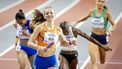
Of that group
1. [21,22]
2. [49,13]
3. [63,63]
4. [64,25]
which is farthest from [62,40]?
[21,22]

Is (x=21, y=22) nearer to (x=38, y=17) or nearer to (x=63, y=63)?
(x=38, y=17)

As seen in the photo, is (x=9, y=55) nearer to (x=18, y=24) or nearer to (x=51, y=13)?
(x=18, y=24)

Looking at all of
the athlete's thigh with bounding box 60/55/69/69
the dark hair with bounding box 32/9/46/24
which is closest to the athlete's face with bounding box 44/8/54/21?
the dark hair with bounding box 32/9/46/24

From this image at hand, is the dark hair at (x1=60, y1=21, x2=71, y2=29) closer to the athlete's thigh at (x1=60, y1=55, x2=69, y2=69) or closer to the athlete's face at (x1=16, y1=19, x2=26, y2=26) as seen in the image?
the athlete's thigh at (x1=60, y1=55, x2=69, y2=69)

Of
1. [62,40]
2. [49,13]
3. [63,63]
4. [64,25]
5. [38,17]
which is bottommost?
[63,63]

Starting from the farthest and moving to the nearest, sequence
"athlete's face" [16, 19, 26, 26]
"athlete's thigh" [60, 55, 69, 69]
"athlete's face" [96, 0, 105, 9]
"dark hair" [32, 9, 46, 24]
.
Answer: "athlete's face" [96, 0, 105, 9] → "athlete's face" [16, 19, 26, 26] → "athlete's thigh" [60, 55, 69, 69] → "dark hair" [32, 9, 46, 24]

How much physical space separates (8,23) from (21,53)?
8.01 meters

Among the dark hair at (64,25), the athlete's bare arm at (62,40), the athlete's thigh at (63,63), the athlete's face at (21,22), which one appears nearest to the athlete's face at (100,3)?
the dark hair at (64,25)

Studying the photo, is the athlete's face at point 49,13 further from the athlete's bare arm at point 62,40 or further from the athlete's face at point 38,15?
the athlete's face at point 38,15

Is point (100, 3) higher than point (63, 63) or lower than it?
higher

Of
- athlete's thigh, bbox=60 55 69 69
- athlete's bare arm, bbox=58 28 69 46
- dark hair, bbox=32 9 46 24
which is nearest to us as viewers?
athlete's bare arm, bbox=58 28 69 46

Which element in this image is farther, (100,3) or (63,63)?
(100,3)

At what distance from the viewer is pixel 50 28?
806cm

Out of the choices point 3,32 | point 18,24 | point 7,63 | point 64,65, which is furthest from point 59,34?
point 3,32
